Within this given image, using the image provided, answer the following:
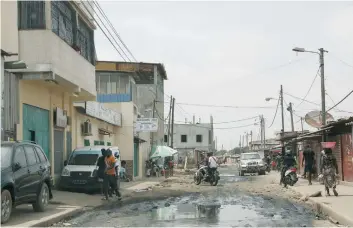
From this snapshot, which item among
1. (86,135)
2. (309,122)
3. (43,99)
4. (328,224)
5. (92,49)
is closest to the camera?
(328,224)

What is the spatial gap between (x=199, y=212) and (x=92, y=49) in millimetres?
11636

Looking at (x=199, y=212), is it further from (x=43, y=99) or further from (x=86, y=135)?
(x=86, y=135)

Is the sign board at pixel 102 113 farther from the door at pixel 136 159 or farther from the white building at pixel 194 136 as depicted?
the white building at pixel 194 136

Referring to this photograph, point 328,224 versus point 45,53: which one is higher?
point 45,53

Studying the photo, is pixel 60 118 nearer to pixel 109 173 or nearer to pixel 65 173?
→ pixel 65 173

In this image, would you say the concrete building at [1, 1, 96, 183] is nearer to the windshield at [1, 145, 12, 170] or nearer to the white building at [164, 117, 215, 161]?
the windshield at [1, 145, 12, 170]

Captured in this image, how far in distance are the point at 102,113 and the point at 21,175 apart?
50.7 feet

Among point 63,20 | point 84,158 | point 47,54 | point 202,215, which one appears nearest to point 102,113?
point 84,158

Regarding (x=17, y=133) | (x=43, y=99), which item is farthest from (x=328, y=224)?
(x=43, y=99)

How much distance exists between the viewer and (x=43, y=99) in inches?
731

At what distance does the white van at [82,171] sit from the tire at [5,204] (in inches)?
339

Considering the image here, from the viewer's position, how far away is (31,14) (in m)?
16.1

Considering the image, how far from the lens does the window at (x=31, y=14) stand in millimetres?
16016

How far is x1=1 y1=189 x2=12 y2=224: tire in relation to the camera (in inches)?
395
